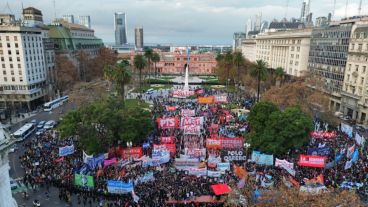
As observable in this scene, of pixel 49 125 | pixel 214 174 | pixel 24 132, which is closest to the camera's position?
pixel 214 174

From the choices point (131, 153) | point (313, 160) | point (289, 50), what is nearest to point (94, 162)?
point (131, 153)

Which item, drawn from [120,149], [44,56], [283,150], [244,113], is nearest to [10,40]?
[44,56]

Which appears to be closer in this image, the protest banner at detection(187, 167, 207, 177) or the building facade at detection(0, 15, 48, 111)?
the protest banner at detection(187, 167, 207, 177)

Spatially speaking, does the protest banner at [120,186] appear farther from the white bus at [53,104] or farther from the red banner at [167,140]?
the white bus at [53,104]

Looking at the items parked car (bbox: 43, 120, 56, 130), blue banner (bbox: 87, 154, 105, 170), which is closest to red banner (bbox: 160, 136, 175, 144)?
blue banner (bbox: 87, 154, 105, 170)

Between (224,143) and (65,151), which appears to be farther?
(224,143)

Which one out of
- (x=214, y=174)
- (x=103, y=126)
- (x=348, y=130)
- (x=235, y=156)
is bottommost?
(x=214, y=174)

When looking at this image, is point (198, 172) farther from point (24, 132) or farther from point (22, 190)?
point (24, 132)

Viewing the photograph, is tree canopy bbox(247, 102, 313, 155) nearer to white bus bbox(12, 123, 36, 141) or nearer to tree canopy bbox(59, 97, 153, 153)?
tree canopy bbox(59, 97, 153, 153)

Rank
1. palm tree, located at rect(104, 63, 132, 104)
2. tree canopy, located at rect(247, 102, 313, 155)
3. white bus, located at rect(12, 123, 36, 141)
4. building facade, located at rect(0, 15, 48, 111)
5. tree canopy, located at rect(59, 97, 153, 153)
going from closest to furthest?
1. tree canopy, located at rect(59, 97, 153, 153)
2. tree canopy, located at rect(247, 102, 313, 155)
3. white bus, located at rect(12, 123, 36, 141)
4. palm tree, located at rect(104, 63, 132, 104)
5. building facade, located at rect(0, 15, 48, 111)
